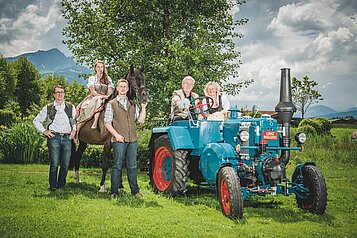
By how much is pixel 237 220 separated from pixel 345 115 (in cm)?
1434

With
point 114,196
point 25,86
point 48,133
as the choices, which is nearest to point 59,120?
point 48,133

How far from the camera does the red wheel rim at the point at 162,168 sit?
6.64 metres

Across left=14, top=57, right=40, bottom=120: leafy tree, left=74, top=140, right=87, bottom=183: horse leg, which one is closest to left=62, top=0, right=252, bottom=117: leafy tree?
left=74, top=140, right=87, bottom=183: horse leg

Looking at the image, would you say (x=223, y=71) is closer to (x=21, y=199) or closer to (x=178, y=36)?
(x=178, y=36)

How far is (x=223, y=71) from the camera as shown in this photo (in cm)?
994

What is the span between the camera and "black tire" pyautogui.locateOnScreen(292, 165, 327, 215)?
515 centimetres

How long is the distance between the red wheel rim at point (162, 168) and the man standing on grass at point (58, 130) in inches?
53.9

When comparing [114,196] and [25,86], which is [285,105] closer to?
[114,196]

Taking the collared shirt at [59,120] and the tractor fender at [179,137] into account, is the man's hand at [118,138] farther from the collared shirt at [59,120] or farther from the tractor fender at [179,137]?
the collared shirt at [59,120]

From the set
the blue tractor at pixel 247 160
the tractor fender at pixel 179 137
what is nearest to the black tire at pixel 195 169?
the blue tractor at pixel 247 160

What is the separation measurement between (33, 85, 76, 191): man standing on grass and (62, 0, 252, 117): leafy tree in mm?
2882

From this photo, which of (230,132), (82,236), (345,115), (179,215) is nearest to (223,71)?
(230,132)

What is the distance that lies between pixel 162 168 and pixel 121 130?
107cm

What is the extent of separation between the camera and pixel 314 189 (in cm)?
521
